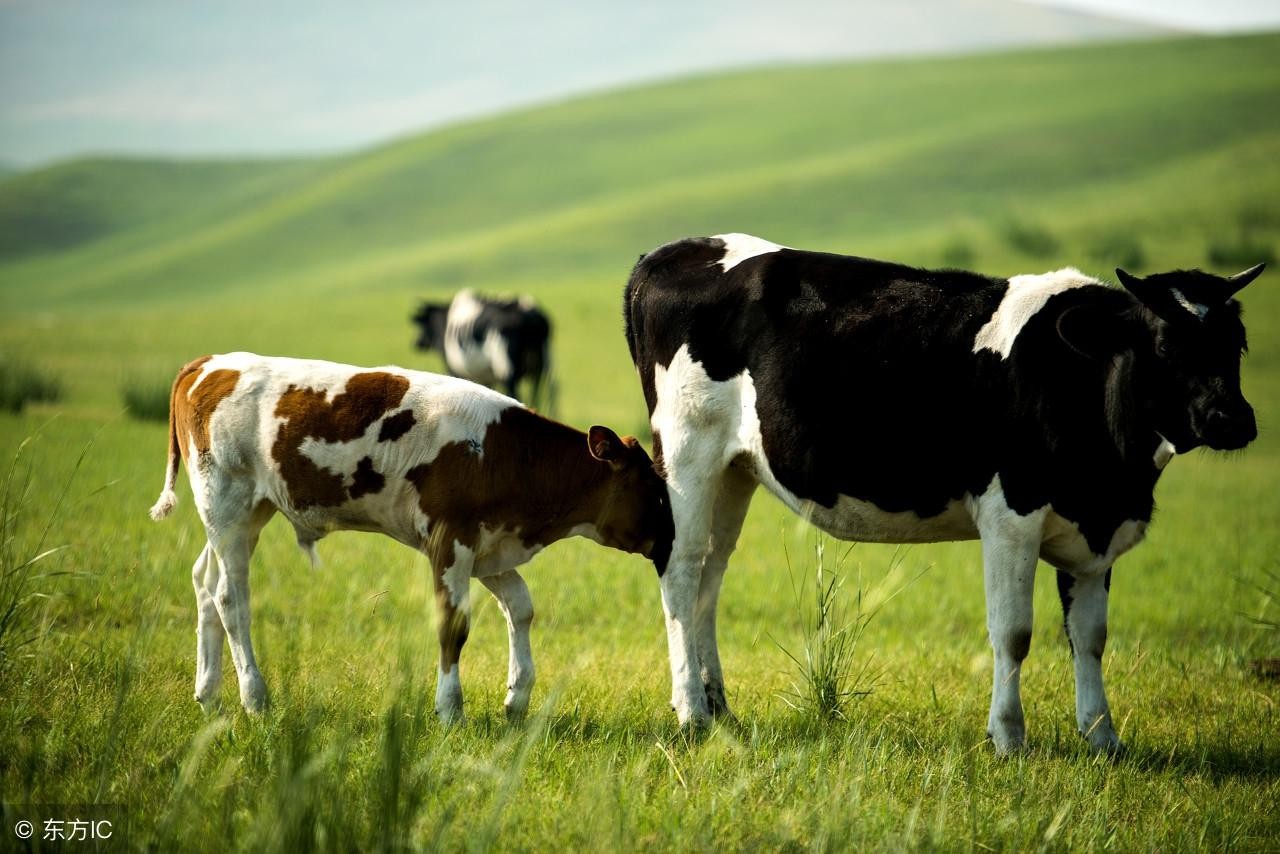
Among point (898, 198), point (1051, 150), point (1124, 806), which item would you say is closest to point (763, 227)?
point (898, 198)

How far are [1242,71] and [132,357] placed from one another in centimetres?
6947

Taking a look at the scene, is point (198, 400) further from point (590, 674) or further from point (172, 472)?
point (590, 674)

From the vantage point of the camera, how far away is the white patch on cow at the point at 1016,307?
6305 mm

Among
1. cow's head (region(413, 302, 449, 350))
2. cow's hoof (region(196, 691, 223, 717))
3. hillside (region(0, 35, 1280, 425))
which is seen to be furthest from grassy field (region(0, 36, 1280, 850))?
cow's head (region(413, 302, 449, 350))

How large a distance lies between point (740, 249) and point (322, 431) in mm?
2589

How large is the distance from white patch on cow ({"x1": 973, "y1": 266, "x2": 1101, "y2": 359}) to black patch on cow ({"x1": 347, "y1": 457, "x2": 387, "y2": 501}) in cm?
320

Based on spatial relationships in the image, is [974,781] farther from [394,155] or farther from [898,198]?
[394,155]

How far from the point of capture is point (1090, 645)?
6.61 metres

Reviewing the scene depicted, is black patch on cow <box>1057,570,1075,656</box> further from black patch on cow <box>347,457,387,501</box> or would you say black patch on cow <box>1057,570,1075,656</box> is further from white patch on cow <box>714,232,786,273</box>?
black patch on cow <box>347,457,387,501</box>

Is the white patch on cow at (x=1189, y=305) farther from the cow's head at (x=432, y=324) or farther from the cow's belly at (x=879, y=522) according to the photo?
the cow's head at (x=432, y=324)

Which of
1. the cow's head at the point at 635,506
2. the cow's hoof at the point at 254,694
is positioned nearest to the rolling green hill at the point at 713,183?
the cow's head at the point at 635,506

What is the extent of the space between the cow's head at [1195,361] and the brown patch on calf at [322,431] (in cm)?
389

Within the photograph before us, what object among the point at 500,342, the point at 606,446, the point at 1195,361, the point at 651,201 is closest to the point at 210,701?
the point at 606,446

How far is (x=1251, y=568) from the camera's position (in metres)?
12.8
